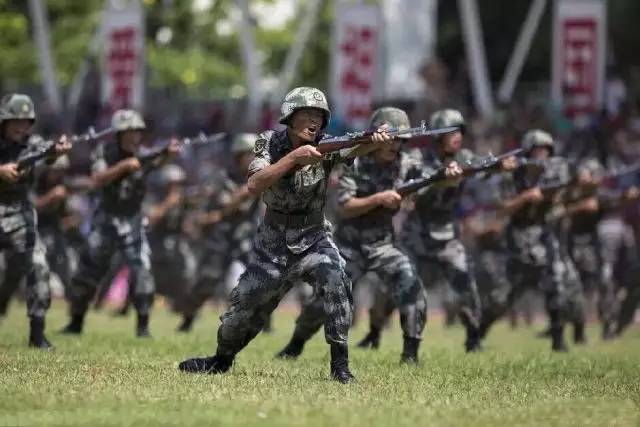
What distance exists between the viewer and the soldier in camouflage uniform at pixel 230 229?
64.3 ft

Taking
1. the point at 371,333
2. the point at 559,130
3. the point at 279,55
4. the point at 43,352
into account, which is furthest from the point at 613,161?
the point at 279,55

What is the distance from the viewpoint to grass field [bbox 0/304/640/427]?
9422 mm

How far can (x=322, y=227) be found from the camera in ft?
37.8

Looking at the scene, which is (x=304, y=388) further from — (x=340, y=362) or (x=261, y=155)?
(x=261, y=155)

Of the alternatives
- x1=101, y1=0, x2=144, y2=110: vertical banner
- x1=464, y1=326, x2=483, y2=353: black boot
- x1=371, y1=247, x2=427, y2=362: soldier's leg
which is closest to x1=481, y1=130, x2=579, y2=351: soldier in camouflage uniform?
x1=464, y1=326, x2=483, y2=353: black boot

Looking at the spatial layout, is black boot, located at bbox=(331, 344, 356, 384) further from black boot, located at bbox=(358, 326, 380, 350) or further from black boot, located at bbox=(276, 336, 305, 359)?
black boot, located at bbox=(358, 326, 380, 350)

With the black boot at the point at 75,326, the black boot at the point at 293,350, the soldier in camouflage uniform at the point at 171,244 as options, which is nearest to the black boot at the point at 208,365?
the black boot at the point at 293,350

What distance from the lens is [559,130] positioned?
26.3 meters

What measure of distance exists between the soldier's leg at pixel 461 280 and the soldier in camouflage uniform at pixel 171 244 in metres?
7.59

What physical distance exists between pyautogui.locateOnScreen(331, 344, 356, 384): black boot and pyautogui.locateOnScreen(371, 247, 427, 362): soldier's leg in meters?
2.38

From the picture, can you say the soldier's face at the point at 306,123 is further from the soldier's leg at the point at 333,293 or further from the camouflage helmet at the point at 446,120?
the camouflage helmet at the point at 446,120

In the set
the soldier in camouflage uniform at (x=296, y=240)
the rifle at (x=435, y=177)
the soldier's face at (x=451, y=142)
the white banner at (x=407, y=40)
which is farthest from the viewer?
the white banner at (x=407, y=40)

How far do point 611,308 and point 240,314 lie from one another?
383 inches

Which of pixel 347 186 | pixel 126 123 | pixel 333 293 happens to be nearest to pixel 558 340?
pixel 347 186
